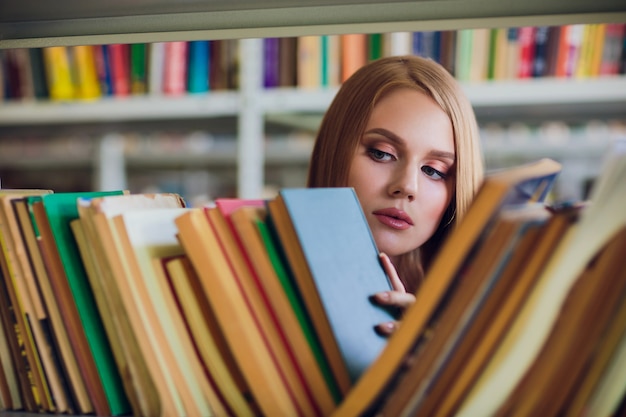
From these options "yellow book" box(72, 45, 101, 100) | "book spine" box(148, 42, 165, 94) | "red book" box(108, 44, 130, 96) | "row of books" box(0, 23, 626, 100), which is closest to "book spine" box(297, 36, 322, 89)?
"row of books" box(0, 23, 626, 100)

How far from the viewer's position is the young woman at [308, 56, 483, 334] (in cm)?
98

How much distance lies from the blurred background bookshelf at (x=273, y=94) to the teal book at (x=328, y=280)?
132 centimetres

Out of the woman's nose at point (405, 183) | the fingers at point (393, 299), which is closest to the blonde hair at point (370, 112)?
the woman's nose at point (405, 183)

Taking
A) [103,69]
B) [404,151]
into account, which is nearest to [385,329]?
[404,151]

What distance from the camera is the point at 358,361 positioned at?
1.82ft

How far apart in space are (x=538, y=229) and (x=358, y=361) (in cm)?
20

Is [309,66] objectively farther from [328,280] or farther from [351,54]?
[328,280]

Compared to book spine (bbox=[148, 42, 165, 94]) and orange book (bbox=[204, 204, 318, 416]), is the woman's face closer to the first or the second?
orange book (bbox=[204, 204, 318, 416])

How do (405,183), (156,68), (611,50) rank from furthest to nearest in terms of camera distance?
(156,68) < (611,50) < (405,183)

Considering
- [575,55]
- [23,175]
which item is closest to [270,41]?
[575,55]

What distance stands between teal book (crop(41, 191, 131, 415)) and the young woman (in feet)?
1.54

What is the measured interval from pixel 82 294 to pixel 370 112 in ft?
2.00

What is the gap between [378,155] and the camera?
1024mm

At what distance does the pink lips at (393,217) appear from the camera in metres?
0.98
